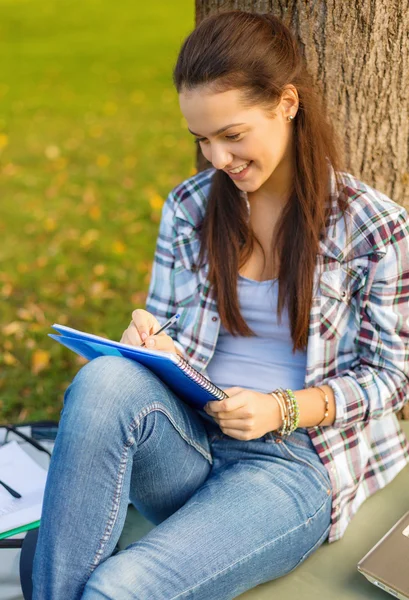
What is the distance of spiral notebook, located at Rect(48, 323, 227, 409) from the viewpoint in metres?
2.06

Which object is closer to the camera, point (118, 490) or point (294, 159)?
point (118, 490)

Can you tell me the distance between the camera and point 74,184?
6.34 m

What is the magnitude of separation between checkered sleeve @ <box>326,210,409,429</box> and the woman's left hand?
232mm

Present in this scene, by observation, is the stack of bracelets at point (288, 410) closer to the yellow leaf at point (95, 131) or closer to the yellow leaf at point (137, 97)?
the yellow leaf at point (95, 131)

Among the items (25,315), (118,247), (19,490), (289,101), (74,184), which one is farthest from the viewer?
(74,184)

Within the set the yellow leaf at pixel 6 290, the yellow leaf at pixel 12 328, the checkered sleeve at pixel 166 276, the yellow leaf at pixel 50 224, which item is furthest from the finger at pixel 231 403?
the yellow leaf at pixel 50 224

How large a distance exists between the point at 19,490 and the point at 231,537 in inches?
33.3

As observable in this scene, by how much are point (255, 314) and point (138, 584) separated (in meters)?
0.94

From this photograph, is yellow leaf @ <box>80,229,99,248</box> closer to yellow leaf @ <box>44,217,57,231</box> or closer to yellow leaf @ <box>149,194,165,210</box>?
yellow leaf @ <box>44,217,57,231</box>

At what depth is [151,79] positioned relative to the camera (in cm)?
947

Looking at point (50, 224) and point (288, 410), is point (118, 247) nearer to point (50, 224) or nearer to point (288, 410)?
point (50, 224)

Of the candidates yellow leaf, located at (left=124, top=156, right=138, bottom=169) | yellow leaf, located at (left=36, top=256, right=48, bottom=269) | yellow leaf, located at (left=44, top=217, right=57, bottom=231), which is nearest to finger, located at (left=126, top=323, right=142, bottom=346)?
yellow leaf, located at (left=36, top=256, right=48, bottom=269)

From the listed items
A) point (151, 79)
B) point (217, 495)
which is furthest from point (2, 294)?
point (151, 79)

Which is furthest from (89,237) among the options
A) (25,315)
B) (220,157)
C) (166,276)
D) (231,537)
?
(231,537)
